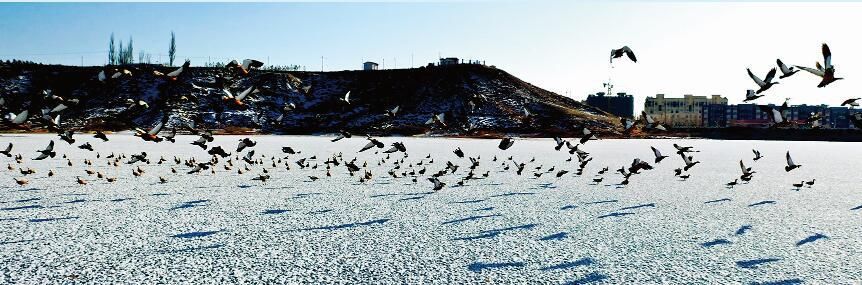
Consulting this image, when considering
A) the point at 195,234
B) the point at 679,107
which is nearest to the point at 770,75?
the point at 195,234

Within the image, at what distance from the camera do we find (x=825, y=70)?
7.76m

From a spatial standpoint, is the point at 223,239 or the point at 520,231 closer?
the point at 223,239

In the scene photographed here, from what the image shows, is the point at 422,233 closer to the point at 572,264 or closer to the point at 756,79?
the point at 572,264

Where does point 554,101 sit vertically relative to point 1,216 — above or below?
above

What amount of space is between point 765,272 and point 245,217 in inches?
259

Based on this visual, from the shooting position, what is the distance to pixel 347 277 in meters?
5.47

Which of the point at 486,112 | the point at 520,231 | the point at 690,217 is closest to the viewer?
the point at 520,231

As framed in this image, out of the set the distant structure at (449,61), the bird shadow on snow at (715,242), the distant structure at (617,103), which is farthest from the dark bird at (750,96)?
the distant structure at (617,103)

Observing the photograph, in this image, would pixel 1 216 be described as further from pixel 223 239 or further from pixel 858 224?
pixel 858 224

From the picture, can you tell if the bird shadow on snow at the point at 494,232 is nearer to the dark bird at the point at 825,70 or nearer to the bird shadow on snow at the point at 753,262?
the bird shadow on snow at the point at 753,262

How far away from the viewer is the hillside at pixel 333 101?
73.5 metres

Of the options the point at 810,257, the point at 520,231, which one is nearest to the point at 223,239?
the point at 520,231

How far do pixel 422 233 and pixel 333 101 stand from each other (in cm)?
8314

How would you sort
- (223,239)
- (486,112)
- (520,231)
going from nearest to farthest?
(223,239), (520,231), (486,112)
